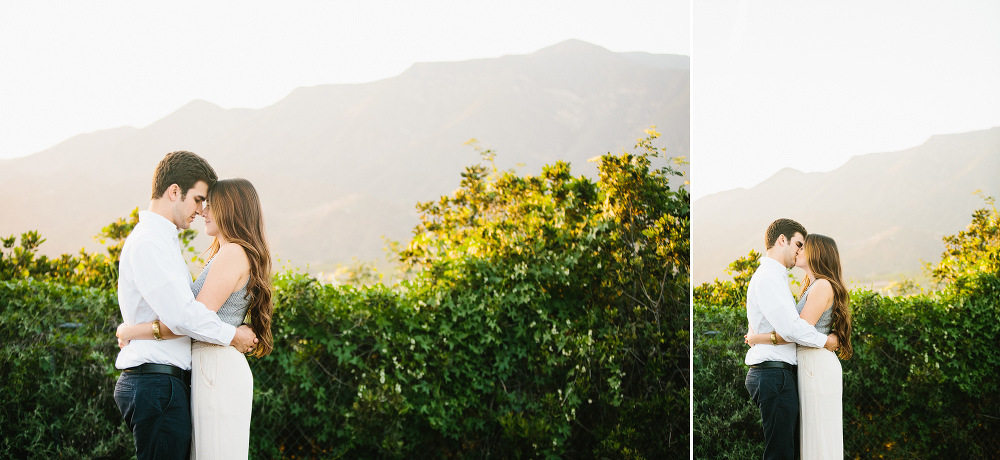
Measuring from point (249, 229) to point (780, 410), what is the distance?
2.66 m

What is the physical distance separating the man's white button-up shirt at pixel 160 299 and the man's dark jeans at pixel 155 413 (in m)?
0.07

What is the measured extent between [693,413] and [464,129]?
3.36 meters

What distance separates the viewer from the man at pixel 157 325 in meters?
1.95

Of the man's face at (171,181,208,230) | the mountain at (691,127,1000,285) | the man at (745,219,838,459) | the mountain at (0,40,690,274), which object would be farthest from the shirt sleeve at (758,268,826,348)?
the man's face at (171,181,208,230)

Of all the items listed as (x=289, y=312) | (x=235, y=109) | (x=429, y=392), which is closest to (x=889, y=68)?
(x=429, y=392)

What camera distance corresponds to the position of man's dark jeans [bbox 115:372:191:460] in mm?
1948

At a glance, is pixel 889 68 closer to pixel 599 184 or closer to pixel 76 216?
pixel 599 184

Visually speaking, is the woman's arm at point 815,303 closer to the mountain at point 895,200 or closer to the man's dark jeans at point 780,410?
the man's dark jeans at point 780,410

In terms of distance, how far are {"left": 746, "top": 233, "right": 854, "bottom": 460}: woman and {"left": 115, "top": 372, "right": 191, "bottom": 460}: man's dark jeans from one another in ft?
8.91

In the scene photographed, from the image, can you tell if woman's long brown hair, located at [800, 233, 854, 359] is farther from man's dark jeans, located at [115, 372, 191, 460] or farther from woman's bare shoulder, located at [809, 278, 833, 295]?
man's dark jeans, located at [115, 372, 191, 460]

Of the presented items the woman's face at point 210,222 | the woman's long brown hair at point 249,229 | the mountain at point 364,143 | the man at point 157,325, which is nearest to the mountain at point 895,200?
the mountain at point 364,143

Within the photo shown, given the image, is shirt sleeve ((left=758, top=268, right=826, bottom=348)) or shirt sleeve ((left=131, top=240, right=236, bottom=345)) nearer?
shirt sleeve ((left=131, top=240, right=236, bottom=345))

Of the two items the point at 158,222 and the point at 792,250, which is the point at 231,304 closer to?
the point at 158,222

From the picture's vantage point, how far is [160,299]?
193 cm
